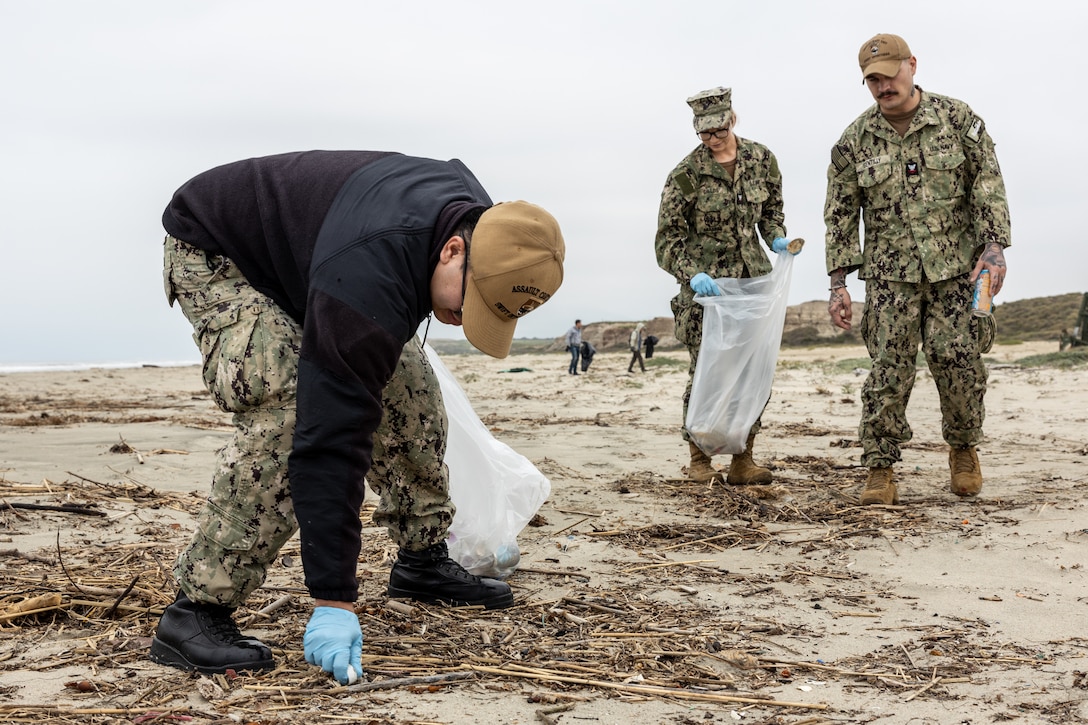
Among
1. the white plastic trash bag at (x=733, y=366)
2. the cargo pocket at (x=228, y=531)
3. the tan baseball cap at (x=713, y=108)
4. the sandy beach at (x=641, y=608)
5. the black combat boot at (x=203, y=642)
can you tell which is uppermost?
the tan baseball cap at (x=713, y=108)

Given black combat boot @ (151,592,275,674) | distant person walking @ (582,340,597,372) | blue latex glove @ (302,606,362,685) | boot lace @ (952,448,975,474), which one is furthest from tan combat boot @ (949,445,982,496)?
distant person walking @ (582,340,597,372)

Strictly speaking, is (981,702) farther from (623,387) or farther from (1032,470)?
(623,387)

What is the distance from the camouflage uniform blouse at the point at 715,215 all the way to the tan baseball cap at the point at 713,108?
0.66ft

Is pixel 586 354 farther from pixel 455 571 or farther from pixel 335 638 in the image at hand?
pixel 335 638

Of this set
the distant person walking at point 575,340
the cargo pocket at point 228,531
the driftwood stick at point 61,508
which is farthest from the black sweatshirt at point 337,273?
the distant person walking at point 575,340

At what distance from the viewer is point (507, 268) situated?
7.11ft

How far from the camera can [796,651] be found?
2506 millimetres

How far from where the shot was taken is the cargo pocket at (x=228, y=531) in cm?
229

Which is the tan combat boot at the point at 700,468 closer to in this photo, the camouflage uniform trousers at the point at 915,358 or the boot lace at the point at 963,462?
the camouflage uniform trousers at the point at 915,358

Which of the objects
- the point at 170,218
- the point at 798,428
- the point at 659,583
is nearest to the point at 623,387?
the point at 798,428

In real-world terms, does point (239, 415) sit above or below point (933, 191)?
below

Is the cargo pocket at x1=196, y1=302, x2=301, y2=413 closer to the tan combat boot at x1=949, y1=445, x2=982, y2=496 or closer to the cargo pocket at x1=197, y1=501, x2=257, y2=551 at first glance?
the cargo pocket at x1=197, y1=501, x2=257, y2=551

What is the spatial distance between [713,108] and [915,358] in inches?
65.8

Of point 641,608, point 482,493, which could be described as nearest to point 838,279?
point 482,493
